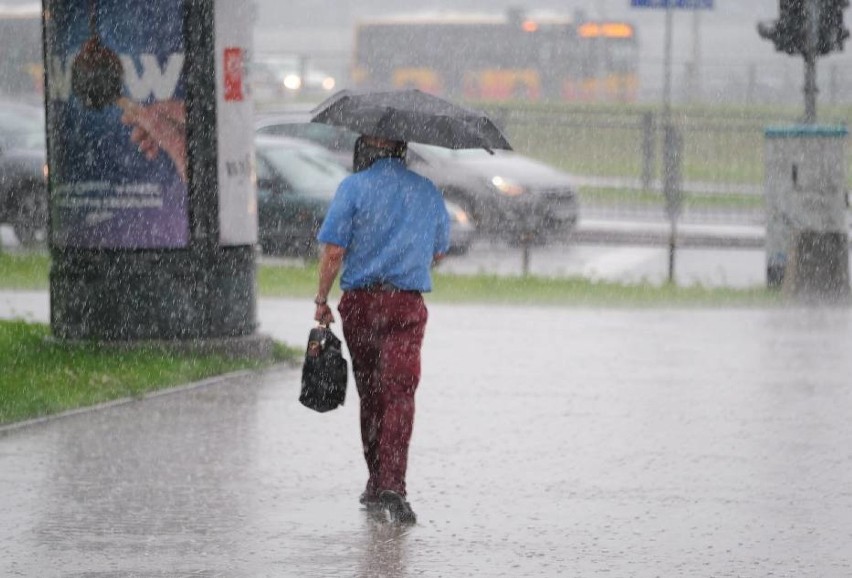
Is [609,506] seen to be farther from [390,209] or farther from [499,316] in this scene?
[499,316]

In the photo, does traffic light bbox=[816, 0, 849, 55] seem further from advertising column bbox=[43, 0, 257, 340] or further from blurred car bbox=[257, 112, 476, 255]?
blurred car bbox=[257, 112, 476, 255]

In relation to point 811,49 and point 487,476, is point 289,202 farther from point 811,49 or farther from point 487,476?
point 487,476

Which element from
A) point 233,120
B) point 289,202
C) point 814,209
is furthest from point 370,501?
point 289,202

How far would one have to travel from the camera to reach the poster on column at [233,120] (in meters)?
12.4

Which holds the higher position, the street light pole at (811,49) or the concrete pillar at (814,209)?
the street light pole at (811,49)

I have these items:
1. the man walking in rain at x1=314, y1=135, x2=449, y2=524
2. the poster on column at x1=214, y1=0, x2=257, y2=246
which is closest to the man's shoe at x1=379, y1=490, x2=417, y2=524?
the man walking in rain at x1=314, y1=135, x2=449, y2=524

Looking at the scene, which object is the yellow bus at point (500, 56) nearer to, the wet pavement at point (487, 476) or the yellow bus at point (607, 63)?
the yellow bus at point (607, 63)

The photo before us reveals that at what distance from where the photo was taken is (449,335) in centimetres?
1466

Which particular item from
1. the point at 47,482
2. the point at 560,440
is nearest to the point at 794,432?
the point at 560,440

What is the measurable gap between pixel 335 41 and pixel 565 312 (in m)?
50.7

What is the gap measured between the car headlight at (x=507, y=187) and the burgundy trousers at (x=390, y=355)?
16.3 m

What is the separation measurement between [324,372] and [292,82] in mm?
39923

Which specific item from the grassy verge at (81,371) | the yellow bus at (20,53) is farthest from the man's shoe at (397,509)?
the yellow bus at (20,53)

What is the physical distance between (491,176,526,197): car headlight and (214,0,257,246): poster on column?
11921mm
